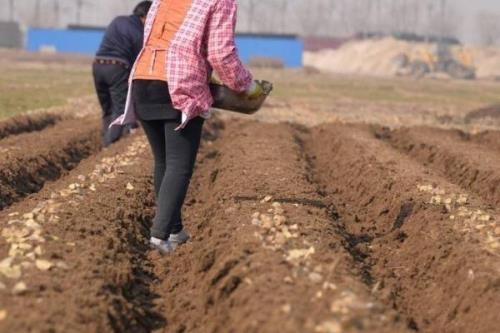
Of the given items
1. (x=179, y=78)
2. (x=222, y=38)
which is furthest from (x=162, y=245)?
(x=222, y=38)

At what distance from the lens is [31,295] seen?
388 cm

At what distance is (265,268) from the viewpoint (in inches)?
168

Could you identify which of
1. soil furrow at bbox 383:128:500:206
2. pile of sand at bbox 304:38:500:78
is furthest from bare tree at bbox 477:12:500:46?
soil furrow at bbox 383:128:500:206

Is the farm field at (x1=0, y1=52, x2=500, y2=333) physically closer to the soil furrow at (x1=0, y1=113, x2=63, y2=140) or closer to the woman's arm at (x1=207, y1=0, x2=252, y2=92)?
the woman's arm at (x1=207, y1=0, x2=252, y2=92)

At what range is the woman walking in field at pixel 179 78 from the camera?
202 inches

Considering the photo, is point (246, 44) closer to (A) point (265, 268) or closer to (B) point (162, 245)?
(B) point (162, 245)

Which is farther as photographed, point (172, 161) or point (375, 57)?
point (375, 57)

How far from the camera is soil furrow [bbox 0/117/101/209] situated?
25.3 ft

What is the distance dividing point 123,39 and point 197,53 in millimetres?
5254

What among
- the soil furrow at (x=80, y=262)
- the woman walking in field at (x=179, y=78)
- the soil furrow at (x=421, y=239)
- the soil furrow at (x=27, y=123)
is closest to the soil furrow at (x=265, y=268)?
the soil furrow at (x=80, y=262)

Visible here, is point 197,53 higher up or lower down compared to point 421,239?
higher up

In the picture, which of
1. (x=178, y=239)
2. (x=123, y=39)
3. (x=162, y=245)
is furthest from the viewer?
(x=123, y=39)

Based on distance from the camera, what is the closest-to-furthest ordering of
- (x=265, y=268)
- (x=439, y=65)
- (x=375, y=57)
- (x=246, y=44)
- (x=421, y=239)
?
1. (x=265, y=268)
2. (x=421, y=239)
3. (x=439, y=65)
4. (x=246, y=44)
5. (x=375, y=57)

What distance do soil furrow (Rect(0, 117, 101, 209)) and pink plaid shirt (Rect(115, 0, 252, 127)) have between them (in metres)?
2.73
